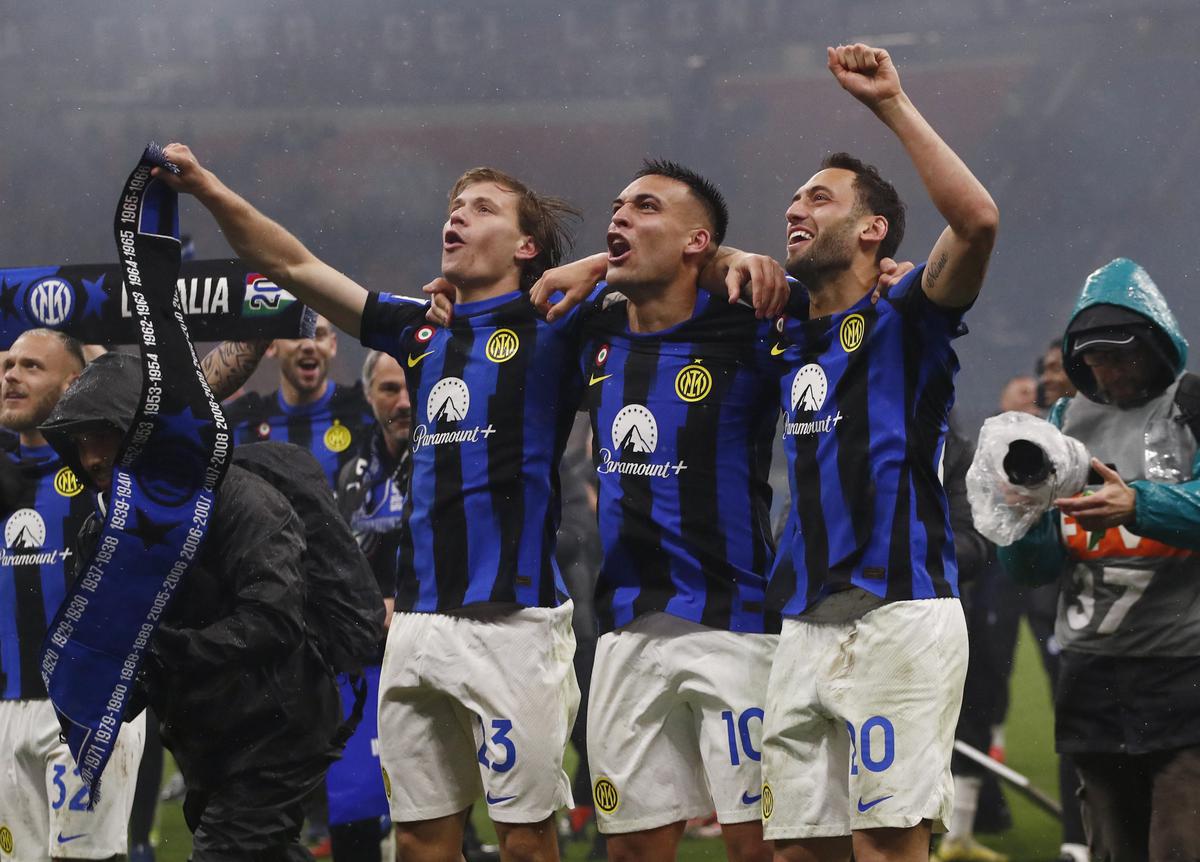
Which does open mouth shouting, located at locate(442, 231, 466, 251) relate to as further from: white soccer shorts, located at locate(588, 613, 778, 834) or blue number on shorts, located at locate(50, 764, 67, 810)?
blue number on shorts, located at locate(50, 764, 67, 810)

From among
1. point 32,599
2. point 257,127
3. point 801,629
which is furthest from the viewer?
point 257,127

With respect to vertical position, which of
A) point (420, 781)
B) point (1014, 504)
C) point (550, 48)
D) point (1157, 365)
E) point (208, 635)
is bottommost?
point (420, 781)

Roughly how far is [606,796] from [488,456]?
0.78 m

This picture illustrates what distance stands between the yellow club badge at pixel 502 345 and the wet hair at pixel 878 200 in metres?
0.79

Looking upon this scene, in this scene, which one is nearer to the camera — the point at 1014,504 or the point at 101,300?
the point at 1014,504

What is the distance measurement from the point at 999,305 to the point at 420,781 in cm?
976

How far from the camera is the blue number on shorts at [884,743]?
2.77 metres

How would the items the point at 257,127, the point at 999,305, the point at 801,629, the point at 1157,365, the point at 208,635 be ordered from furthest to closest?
1. the point at 257,127
2. the point at 999,305
3. the point at 1157,365
4. the point at 208,635
5. the point at 801,629

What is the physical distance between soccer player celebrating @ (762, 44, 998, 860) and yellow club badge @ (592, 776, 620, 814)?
33 centimetres

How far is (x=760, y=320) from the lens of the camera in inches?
127

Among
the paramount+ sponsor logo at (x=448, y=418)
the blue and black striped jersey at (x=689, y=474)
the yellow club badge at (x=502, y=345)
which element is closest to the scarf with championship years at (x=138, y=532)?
the paramount+ sponsor logo at (x=448, y=418)

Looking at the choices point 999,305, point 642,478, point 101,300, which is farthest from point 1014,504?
point 999,305

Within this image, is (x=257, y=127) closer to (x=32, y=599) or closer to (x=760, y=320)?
(x=32, y=599)

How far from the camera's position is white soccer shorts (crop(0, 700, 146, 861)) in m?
4.07
